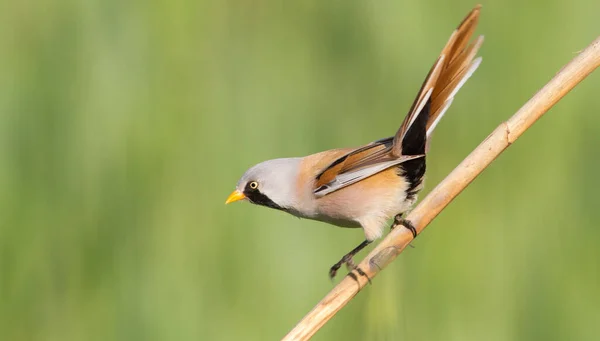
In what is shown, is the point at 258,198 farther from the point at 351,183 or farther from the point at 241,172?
the point at 241,172

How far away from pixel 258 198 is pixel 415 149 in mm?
581

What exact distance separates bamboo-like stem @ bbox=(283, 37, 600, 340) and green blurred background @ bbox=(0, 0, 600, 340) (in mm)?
776

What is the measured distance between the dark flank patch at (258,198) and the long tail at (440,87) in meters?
0.48

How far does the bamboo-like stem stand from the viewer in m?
2.29

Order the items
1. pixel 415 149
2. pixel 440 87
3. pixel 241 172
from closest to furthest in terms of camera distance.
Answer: pixel 440 87 → pixel 415 149 → pixel 241 172

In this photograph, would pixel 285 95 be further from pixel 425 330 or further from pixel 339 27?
pixel 425 330

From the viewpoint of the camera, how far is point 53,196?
3541 mm

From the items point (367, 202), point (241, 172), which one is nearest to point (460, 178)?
point (367, 202)

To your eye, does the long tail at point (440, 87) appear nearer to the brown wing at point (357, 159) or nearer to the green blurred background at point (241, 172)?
the brown wing at point (357, 159)

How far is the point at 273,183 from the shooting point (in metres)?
2.99

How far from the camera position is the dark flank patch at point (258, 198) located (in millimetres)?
3027

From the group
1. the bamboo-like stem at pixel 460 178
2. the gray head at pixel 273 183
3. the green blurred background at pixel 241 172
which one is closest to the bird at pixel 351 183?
the gray head at pixel 273 183

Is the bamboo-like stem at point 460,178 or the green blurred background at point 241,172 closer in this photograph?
the bamboo-like stem at point 460,178

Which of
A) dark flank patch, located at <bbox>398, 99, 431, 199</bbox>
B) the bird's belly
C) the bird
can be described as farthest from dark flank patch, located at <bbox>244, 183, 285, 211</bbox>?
dark flank patch, located at <bbox>398, 99, 431, 199</bbox>
